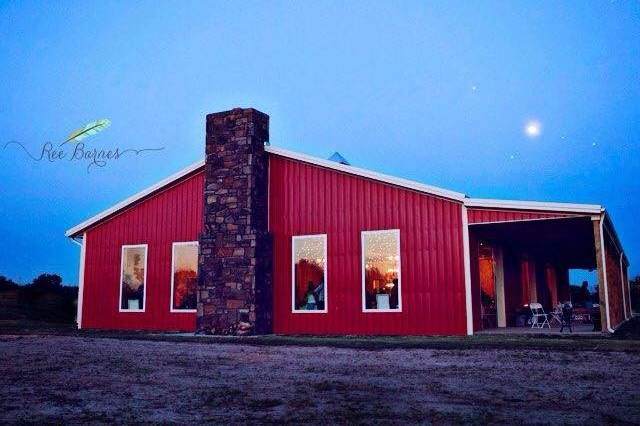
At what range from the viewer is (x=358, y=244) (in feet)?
42.3

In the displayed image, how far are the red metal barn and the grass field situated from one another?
2.78 meters

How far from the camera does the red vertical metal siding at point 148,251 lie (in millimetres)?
14945

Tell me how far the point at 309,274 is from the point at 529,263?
9.77m

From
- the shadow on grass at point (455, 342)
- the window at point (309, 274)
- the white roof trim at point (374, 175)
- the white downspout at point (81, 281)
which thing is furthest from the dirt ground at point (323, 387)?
the white downspout at point (81, 281)

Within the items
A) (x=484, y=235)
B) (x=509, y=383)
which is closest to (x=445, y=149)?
(x=484, y=235)

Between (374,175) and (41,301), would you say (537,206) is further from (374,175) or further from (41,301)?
(41,301)

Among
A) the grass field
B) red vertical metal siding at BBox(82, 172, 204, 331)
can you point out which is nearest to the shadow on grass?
the grass field

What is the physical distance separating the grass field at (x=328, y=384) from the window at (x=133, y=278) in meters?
5.82

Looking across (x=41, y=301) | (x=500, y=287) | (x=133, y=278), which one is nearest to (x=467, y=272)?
(x=500, y=287)

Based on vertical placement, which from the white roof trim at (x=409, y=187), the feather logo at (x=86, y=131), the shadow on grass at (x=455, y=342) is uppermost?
the feather logo at (x=86, y=131)

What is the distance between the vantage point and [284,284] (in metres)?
13.7

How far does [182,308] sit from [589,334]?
9.85 meters

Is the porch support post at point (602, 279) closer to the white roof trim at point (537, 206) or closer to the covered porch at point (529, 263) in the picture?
the covered porch at point (529, 263)

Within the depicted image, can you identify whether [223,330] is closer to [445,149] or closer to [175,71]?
[175,71]
